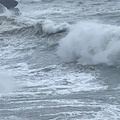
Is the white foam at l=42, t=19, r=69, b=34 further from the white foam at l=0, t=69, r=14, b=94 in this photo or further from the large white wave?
the white foam at l=0, t=69, r=14, b=94

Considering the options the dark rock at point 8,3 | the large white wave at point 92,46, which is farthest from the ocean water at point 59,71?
the dark rock at point 8,3

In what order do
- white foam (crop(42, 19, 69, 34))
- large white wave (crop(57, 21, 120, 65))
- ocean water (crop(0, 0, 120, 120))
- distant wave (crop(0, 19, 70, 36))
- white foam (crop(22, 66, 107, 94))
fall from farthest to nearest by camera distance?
distant wave (crop(0, 19, 70, 36))
white foam (crop(42, 19, 69, 34))
large white wave (crop(57, 21, 120, 65))
white foam (crop(22, 66, 107, 94))
ocean water (crop(0, 0, 120, 120))

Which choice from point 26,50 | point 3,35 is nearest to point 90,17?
point 3,35

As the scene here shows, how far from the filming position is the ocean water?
985 cm

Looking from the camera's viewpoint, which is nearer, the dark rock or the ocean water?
the ocean water

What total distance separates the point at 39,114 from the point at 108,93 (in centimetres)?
226

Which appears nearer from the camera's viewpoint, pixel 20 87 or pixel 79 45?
pixel 20 87

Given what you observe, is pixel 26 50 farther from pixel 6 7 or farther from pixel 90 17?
pixel 6 7

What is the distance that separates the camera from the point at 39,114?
31.5 ft

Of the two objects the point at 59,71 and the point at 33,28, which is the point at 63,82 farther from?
the point at 33,28

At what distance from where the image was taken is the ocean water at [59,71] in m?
9.85

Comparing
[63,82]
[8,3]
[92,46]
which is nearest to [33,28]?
[92,46]

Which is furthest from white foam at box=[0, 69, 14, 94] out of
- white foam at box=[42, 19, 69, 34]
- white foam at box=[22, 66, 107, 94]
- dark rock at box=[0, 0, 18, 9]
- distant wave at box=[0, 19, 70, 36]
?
dark rock at box=[0, 0, 18, 9]

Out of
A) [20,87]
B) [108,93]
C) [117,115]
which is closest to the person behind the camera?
[117,115]
